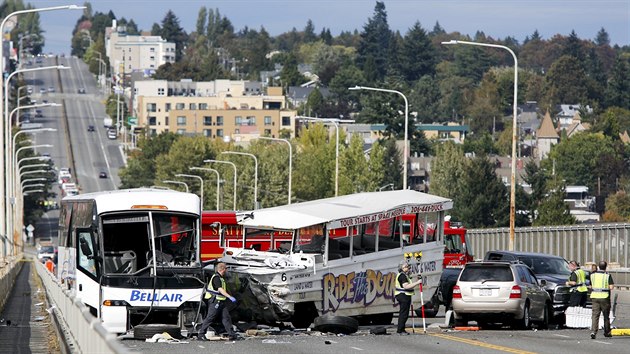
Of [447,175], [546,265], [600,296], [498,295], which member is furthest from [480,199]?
[600,296]

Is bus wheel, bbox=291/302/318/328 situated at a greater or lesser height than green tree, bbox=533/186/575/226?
greater

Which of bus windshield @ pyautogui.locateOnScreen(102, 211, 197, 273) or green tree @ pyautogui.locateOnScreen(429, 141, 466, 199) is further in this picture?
green tree @ pyautogui.locateOnScreen(429, 141, 466, 199)

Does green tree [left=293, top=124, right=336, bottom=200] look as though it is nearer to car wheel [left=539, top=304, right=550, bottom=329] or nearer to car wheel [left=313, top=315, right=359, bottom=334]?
car wheel [left=539, top=304, right=550, bottom=329]

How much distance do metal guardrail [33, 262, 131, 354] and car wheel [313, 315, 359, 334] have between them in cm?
548

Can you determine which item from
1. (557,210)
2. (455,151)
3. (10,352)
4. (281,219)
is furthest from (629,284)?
(455,151)

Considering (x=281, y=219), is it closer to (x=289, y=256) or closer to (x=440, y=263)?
(x=289, y=256)

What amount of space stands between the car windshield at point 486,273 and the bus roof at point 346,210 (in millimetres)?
2546

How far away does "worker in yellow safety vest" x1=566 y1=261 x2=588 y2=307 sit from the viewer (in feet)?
123

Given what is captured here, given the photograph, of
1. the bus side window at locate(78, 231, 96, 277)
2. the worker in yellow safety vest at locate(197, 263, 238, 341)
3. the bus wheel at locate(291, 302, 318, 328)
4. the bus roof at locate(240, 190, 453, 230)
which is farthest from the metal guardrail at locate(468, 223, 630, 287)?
the worker in yellow safety vest at locate(197, 263, 238, 341)

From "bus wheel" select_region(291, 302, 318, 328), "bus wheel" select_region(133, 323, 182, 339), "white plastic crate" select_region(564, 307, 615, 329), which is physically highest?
"bus wheel" select_region(133, 323, 182, 339)

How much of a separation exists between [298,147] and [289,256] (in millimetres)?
142122

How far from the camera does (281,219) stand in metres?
36.8

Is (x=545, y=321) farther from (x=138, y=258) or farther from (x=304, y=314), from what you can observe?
(x=138, y=258)

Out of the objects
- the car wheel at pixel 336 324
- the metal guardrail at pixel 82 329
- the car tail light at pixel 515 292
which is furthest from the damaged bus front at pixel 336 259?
the metal guardrail at pixel 82 329
